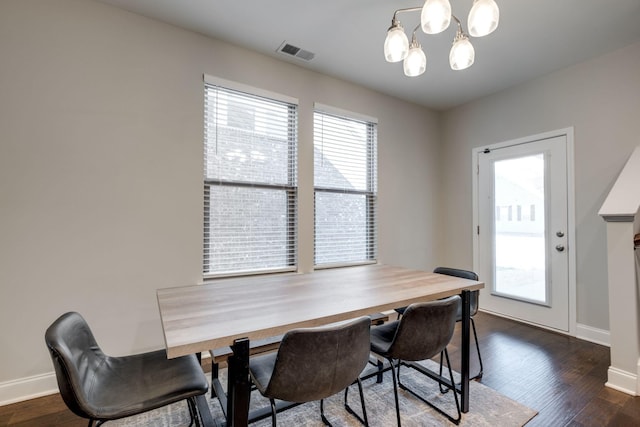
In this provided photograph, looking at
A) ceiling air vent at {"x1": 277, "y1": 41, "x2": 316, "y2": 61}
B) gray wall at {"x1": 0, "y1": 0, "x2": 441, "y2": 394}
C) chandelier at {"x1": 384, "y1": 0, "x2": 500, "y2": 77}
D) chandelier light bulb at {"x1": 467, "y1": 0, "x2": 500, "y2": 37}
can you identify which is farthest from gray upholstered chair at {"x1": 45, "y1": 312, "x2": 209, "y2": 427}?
ceiling air vent at {"x1": 277, "y1": 41, "x2": 316, "y2": 61}

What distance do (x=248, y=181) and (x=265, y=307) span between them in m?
1.67

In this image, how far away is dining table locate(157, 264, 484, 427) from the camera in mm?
1109

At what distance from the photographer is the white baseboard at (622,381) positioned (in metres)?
2.07

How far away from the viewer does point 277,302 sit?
1507mm

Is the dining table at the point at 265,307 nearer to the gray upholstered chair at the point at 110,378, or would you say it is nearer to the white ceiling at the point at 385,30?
the gray upholstered chair at the point at 110,378

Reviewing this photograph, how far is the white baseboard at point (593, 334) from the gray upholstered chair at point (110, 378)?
366cm

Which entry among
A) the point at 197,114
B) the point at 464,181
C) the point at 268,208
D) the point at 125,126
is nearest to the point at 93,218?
the point at 125,126

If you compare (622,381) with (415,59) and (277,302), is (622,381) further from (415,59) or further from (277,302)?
(415,59)

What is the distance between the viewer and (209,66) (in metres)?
2.66

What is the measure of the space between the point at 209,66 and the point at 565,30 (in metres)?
3.14

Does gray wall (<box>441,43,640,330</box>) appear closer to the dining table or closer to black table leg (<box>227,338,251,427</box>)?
the dining table

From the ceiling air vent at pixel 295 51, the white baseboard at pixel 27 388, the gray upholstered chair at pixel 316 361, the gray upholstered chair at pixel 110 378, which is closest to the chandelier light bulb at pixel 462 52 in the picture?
the ceiling air vent at pixel 295 51

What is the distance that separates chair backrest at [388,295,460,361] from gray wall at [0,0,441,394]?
1.83 meters

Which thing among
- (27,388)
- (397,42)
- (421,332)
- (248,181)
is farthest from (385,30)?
(27,388)
